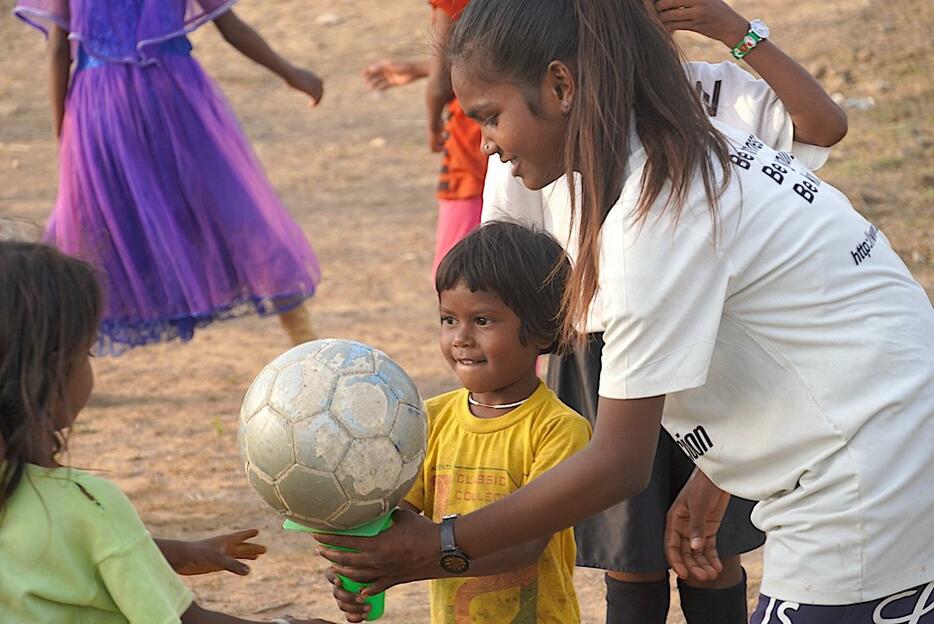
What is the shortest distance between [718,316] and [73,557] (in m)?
1.07

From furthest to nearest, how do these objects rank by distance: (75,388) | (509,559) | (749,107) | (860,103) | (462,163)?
1. (860,103)
2. (462,163)
3. (749,107)
4. (509,559)
5. (75,388)

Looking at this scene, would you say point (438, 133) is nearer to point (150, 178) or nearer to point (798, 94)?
point (150, 178)

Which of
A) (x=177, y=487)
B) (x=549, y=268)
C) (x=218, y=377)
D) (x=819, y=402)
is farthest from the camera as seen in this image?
(x=218, y=377)

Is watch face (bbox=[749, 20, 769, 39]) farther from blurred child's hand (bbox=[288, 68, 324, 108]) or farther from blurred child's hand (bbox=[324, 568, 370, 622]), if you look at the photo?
blurred child's hand (bbox=[288, 68, 324, 108])

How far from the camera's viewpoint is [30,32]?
14.7 meters

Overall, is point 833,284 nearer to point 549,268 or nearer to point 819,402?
point 819,402

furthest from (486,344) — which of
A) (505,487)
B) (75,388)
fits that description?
(75,388)

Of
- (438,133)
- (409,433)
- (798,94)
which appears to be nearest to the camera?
(409,433)

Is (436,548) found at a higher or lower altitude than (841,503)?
lower

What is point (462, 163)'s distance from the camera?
4926 millimetres

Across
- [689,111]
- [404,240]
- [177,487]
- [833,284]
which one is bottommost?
[404,240]

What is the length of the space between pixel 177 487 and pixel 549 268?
2722 millimetres

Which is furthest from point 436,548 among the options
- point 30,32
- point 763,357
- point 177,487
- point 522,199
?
point 30,32

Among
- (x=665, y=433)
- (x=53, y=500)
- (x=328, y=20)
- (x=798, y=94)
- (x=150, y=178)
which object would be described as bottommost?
(x=328, y=20)
